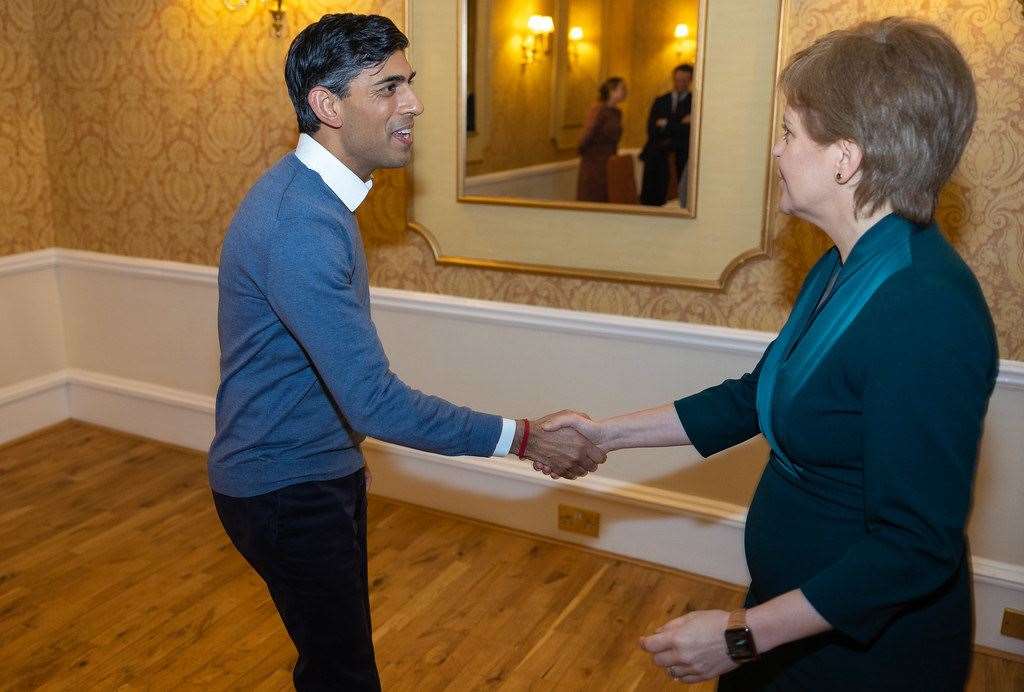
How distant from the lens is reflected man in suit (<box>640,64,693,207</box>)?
2.90 metres

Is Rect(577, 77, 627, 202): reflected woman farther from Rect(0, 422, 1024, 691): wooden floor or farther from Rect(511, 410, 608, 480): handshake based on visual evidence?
Rect(0, 422, 1024, 691): wooden floor

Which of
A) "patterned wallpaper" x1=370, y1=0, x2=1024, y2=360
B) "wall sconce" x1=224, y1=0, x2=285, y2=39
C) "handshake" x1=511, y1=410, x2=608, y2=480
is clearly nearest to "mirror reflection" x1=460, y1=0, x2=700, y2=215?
"patterned wallpaper" x1=370, y1=0, x2=1024, y2=360

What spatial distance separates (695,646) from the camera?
135 centimetres

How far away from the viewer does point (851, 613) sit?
4.11 ft

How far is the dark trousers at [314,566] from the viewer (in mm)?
1888

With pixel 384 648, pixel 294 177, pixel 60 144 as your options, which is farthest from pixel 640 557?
pixel 60 144

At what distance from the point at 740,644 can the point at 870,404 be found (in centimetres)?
38

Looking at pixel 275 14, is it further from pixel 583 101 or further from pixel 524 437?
pixel 524 437

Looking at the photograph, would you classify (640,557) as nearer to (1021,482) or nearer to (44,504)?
(1021,482)

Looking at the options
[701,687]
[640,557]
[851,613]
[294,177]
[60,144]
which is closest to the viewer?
[851,613]

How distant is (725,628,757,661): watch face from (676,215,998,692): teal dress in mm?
106

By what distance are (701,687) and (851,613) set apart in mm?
1598

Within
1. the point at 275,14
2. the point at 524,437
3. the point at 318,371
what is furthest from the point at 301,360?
the point at 275,14

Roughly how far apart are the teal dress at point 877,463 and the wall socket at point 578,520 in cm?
180
